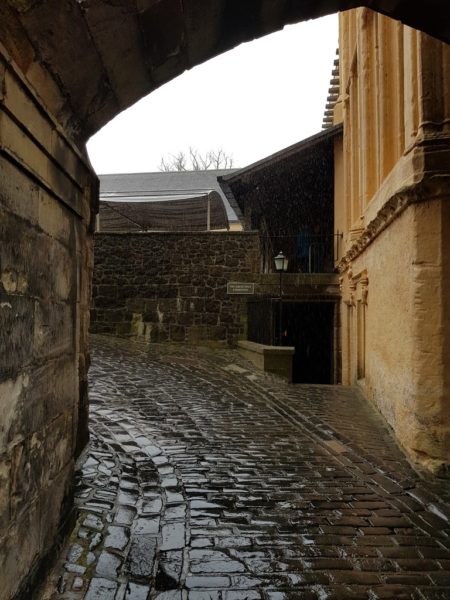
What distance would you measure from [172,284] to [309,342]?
15.8ft

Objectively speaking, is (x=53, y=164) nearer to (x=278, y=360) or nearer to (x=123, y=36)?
(x=123, y=36)

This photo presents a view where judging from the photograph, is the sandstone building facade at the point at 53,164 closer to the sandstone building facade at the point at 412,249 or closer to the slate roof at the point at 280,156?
the sandstone building facade at the point at 412,249

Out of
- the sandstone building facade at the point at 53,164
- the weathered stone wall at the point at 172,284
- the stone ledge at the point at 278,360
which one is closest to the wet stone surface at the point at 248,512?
the sandstone building facade at the point at 53,164

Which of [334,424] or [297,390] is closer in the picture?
[334,424]

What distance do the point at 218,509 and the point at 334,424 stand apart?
3.03 m

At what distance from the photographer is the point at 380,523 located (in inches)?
135

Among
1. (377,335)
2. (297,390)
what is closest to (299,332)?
(297,390)

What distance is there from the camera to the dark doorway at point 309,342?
15.2 m

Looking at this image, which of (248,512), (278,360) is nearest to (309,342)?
(278,360)

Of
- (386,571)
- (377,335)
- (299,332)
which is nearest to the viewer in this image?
(386,571)

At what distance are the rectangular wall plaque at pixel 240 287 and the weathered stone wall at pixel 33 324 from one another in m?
10.4

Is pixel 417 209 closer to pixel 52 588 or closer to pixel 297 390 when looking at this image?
pixel 52 588

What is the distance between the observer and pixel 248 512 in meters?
3.57

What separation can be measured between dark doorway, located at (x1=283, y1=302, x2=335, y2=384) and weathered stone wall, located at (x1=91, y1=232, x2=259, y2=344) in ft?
8.01
